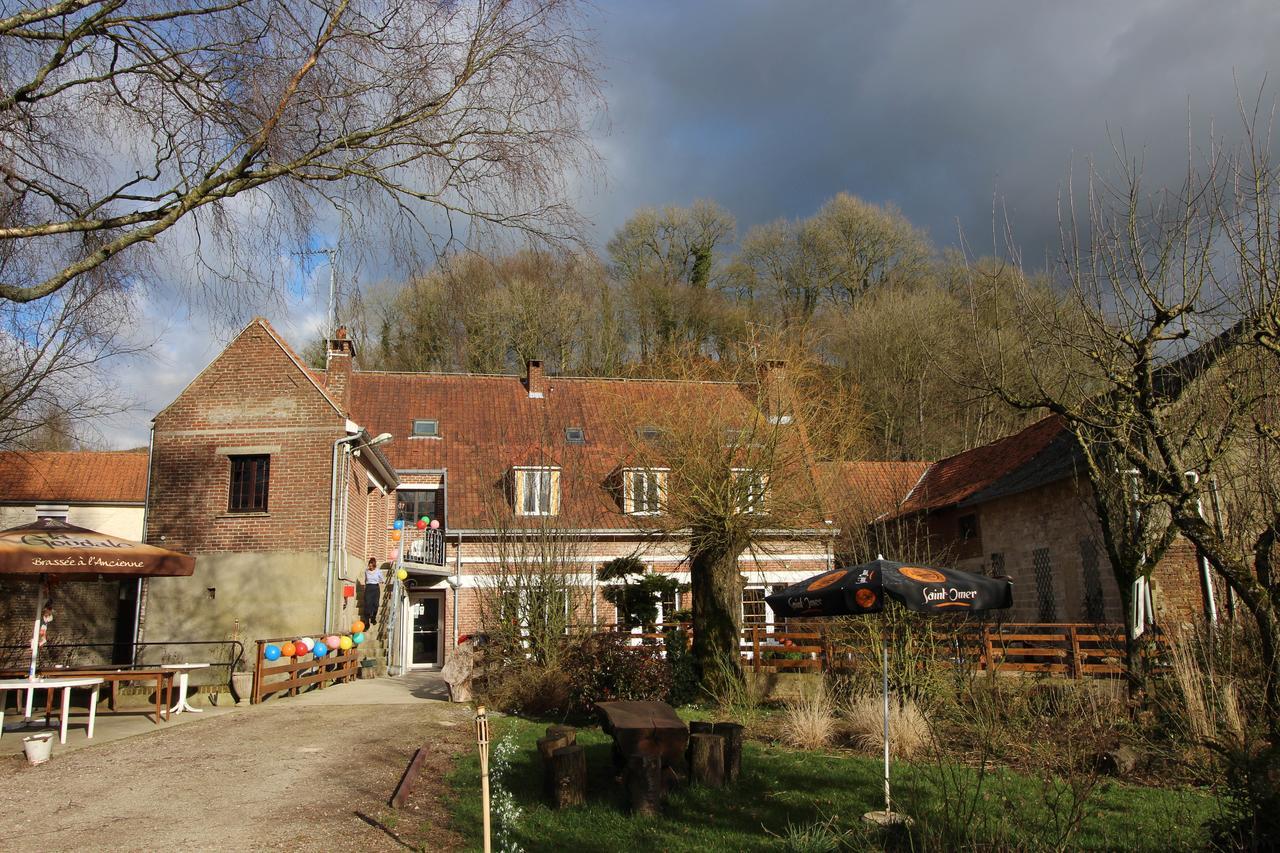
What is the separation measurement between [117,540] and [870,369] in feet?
88.4

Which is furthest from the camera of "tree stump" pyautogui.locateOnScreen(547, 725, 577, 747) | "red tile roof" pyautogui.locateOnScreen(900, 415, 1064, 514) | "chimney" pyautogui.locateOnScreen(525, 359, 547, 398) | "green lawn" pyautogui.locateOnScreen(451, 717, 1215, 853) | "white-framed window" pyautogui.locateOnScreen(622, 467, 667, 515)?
"chimney" pyautogui.locateOnScreen(525, 359, 547, 398)

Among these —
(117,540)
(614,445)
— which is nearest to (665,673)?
(117,540)

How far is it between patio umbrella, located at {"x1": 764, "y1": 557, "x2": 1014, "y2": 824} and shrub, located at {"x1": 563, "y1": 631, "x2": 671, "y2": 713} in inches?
173

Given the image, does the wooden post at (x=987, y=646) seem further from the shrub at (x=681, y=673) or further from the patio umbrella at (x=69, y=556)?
the patio umbrella at (x=69, y=556)

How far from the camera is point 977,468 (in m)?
24.5

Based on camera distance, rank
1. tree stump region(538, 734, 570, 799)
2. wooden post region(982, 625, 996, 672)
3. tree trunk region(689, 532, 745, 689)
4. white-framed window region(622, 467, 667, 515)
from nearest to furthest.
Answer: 1. tree stump region(538, 734, 570, 799)
2. wooden post region(982, 625, 996, 672)
3. tree trunk region(689, 532, 745, 689)
4. white-framed window region(622, 467, 667, 515)

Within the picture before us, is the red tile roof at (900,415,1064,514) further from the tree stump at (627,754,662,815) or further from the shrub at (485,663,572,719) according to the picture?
the tree stump at (627,754,662,815)

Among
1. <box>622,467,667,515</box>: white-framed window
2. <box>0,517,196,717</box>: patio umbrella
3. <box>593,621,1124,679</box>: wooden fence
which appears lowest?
<box>593,621,1124,679</box>: wooden fence

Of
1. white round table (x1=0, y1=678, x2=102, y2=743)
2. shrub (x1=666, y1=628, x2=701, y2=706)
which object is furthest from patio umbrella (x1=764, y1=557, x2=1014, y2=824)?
white round table (x1=0, y1=678, x2=102, y2=743)

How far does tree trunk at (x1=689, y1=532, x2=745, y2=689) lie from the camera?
1434cm

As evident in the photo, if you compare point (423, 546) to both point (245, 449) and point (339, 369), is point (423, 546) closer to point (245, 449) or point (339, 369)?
point (339, 369)

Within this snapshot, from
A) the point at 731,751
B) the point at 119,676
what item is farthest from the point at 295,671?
the point at 731,751

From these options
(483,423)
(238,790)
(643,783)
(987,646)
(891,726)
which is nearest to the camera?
(643,783)

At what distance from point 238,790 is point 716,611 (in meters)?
8.04
